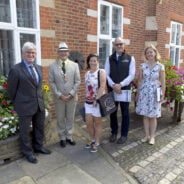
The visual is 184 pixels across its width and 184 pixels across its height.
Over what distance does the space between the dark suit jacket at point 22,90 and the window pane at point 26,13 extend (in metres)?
1.61

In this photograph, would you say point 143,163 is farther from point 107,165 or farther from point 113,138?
point 113,138

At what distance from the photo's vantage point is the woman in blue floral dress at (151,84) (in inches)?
133

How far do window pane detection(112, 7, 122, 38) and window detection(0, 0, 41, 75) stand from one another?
2.69m

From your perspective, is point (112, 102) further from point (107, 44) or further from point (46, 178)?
point (107, 44)

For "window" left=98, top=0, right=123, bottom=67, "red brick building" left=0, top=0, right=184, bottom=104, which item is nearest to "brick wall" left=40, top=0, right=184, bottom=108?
"red brick building" left=0, top=0, right=184, bottom=104

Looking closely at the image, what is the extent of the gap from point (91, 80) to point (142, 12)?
477 centimetres

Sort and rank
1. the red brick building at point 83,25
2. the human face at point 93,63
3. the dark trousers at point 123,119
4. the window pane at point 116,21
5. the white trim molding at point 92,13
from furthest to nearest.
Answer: the window pane at point 116,21
the white trim molding at point 92,13
the red brick building at point 83,25
the dark trousers at point 123,119
the human face at point 93,63

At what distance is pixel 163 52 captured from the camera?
7535mm

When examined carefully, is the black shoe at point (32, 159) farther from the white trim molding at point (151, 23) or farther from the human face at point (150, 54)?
the white trim molding at point (151, 23)

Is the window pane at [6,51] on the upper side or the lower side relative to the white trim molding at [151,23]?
lower

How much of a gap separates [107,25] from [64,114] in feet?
11.5

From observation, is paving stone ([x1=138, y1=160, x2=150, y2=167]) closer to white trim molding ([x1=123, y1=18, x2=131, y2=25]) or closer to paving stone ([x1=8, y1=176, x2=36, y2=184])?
paving stone ([x1=8, y1=176, x2=36, y2=184])

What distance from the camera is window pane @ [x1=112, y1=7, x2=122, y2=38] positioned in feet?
19.1

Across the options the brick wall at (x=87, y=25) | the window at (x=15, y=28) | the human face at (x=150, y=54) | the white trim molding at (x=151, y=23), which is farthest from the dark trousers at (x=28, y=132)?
the white trim molding at (x=151, y=23)
